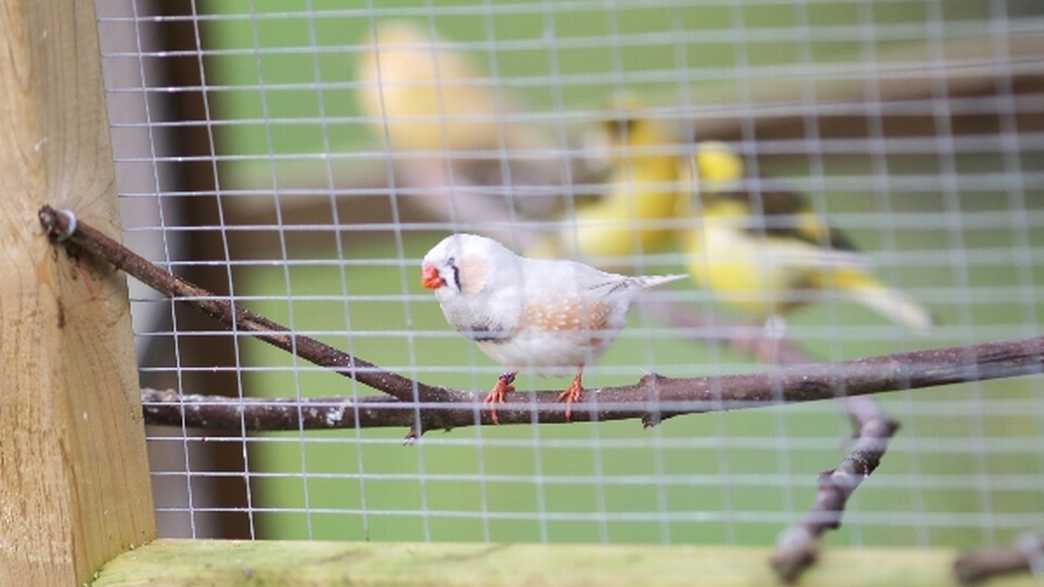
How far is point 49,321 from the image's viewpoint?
1032 millimetres

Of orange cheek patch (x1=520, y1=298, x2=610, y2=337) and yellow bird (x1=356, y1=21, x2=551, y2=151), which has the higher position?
yellow bird (x1=356, y1=21, x2=551, y2=151)

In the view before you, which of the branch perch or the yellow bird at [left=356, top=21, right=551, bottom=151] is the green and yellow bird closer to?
the yellow bird at [left=356, top=21, right=551, bottom=151]

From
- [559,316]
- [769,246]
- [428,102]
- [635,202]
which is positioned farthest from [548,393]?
[428,102]

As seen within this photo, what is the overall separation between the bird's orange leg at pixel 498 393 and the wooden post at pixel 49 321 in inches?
11.8

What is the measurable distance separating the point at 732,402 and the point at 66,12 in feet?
1.90

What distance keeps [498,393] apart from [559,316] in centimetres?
10

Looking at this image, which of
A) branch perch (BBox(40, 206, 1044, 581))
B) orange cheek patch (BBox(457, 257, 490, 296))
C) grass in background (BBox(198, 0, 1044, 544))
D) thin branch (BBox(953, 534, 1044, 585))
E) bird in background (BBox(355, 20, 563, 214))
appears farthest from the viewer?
grass in background (BBox(198, 0, 1044, 544))

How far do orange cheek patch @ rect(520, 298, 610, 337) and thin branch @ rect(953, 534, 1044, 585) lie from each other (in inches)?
15.3

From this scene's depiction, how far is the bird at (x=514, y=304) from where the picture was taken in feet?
3.77

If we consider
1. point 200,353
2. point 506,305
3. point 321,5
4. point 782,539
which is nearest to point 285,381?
point 321,5

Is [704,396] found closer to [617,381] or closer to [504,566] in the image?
[504,566]

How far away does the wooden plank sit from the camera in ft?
2.87

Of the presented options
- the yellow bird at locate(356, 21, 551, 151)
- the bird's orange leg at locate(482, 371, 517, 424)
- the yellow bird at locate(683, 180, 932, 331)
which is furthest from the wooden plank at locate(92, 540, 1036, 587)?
the yellow bird at locate(356, 21, 551, 151)

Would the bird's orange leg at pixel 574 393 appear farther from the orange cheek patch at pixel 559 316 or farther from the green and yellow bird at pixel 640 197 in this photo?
the green and yellow bird at pixel 640 197
